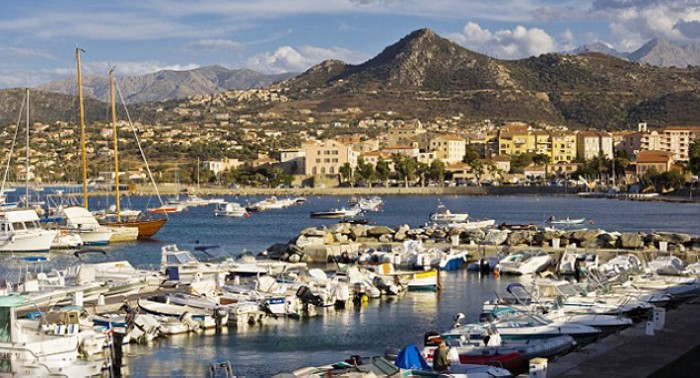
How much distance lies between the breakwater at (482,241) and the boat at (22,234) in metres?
11.4

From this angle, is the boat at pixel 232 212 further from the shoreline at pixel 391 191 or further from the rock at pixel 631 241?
the rock at pixel 631 241

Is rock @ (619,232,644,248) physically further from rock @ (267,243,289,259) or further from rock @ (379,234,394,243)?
rock @ (267,243,289,259)

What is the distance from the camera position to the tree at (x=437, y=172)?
5758 inches

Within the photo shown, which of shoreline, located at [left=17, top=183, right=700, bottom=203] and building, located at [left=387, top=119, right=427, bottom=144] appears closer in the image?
shoreline, located at [left=17, top=183, right=700, bottom=203]

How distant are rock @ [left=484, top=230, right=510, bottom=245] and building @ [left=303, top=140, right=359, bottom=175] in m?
101

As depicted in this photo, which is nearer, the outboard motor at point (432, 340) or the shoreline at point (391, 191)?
the outboard motor at point (432, 340)

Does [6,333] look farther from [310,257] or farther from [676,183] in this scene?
[676,183]

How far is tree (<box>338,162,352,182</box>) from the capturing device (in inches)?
5586

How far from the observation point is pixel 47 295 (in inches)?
942

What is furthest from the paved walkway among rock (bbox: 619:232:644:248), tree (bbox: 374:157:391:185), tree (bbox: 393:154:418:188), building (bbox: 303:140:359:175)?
building (bbox: 303:140:359:175)

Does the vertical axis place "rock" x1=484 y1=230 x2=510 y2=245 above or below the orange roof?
below

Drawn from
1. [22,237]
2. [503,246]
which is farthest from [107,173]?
[503,246]

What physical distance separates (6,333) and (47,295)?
21.0 feet

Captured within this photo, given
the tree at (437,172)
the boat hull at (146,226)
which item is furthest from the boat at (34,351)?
the tree at (437,172)
